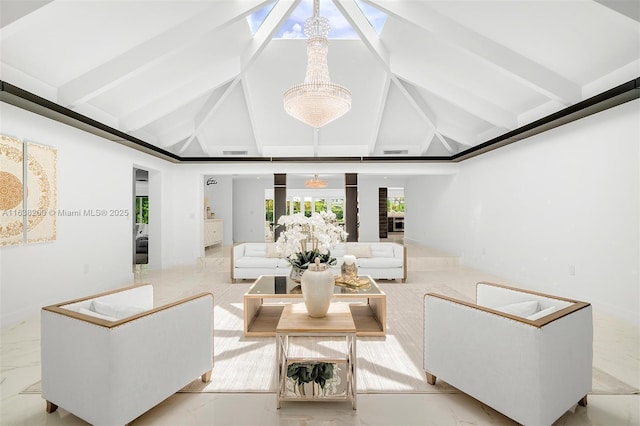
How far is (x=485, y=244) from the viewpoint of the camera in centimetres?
690

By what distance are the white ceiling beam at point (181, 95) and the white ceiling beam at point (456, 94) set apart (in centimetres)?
301

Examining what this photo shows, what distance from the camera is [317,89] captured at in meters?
3.45

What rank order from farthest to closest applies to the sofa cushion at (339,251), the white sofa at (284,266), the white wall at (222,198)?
the white wall at (222,198) → the sofa cushion at (339,251) → the white sofa at (284,266)

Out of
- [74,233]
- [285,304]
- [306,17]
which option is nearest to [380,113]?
[306,17]

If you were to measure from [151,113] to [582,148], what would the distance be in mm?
7055

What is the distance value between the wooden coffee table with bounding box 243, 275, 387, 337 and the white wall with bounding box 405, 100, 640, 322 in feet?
10.3

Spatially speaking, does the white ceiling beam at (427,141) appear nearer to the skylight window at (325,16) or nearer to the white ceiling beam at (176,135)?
the skylight window at (325,16)

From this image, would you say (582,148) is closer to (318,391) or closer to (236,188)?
(318,391)

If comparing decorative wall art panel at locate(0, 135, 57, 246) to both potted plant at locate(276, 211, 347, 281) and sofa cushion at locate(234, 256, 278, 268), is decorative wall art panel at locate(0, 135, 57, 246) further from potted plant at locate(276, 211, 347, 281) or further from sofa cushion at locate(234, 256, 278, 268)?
potted plant at locate(276, 211, 347, 281)

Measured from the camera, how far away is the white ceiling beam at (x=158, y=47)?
3.96m

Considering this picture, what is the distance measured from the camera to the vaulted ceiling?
3.49m

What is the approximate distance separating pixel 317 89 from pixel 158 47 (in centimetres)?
227

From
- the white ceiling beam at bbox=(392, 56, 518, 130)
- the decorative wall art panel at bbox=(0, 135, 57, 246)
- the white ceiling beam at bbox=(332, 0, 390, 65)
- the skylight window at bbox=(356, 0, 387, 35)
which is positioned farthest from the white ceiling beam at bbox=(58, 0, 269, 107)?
the white ceiling beam at bbox=(392, 56, 518, 130)

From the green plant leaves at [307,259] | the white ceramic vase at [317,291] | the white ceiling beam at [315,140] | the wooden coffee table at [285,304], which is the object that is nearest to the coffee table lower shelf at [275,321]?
the wooden coffee table at [285,304]
